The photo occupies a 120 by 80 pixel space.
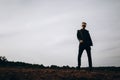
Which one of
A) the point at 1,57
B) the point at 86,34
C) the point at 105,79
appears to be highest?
the point at 86,34

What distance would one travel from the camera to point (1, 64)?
1433cm

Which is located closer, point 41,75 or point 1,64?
point 41,75

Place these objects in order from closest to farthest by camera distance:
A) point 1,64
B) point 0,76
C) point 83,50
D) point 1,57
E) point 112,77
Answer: point 0,76 < point 112,77 < point 83,50 < point 1,64 < point 1,57

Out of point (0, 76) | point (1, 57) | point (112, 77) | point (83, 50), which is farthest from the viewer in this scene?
point (1, 57)

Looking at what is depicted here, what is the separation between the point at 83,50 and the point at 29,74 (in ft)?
11.4

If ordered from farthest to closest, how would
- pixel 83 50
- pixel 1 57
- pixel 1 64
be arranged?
1. pixel 1 57
2. pixel 1 64
3. pixel 83 50

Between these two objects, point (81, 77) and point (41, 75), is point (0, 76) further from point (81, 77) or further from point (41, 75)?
point (81, 77)

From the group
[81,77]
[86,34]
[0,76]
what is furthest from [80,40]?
[0,76]

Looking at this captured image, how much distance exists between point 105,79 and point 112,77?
0.63 meters

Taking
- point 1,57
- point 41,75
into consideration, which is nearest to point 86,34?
point 41,75

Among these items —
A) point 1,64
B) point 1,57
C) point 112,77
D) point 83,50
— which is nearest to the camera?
point 112,77

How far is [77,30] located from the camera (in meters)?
12.5

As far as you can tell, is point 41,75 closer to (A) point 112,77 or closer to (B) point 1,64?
(A) point 112,77

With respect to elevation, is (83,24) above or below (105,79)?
above
